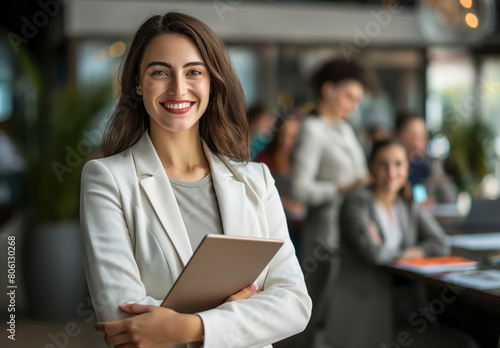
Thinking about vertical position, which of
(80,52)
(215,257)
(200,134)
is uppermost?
(80,52)

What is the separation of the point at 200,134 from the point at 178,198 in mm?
226

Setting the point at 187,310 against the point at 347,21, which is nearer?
the point at 187,310

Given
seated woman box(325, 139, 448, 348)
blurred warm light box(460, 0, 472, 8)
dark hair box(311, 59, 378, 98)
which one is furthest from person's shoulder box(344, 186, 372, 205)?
blurred warm light box(460, 0, 472, 8)

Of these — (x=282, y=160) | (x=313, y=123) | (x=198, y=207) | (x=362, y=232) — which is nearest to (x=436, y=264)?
(x=362, y=232)

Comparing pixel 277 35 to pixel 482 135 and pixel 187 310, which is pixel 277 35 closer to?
pixel 482 135

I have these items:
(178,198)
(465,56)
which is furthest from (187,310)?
(465,56)

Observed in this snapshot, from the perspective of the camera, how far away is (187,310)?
4.86ft

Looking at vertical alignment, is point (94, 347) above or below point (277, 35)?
below

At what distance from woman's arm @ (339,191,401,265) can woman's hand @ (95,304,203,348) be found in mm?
1811

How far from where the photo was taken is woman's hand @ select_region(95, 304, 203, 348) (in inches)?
53.6

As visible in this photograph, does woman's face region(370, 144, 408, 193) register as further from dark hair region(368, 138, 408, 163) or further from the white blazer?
the white blazer

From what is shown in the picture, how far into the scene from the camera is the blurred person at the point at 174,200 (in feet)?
4.68

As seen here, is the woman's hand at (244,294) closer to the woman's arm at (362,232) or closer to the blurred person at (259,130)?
the woman's arm at (362,232)

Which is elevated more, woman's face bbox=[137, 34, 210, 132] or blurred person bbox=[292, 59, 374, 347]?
woman's face bbox=[137, 34, 210, 132]
